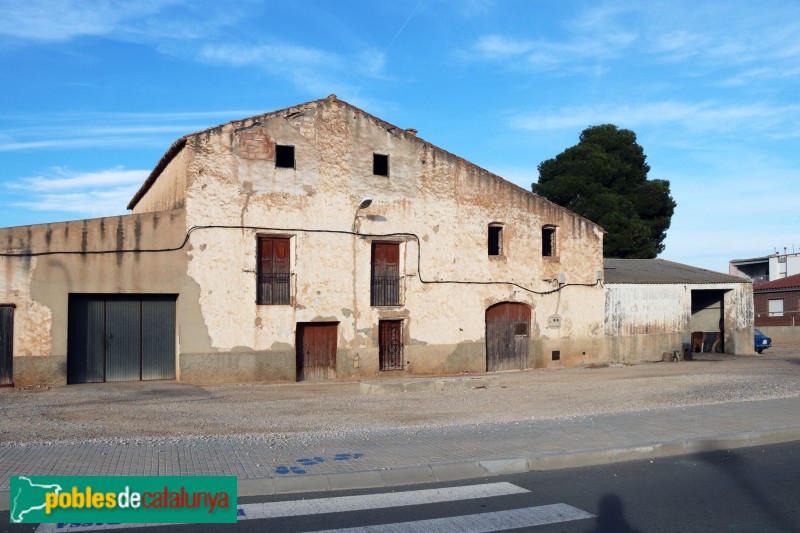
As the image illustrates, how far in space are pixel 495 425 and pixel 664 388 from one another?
23.8ft

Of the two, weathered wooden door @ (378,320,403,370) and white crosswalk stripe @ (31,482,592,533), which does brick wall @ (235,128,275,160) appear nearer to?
weathered wooden door @ (378,320,403,370)

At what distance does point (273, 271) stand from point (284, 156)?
3.21 m

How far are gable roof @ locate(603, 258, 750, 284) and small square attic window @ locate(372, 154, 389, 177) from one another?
954 centimetres

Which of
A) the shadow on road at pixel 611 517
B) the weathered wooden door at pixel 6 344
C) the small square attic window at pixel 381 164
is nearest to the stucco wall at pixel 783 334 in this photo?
the small square attic window at pixel 381 164

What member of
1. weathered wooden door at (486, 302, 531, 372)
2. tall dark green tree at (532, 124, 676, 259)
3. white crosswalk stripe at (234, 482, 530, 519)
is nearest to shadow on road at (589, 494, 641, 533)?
white crosswalk stripe at (234, 482, 530, 519)

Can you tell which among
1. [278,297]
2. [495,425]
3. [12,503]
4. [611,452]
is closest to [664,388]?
[495,425]

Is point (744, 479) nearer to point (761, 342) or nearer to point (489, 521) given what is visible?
point (489, 521)

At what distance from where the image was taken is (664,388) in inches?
653

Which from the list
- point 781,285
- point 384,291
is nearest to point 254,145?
point 384,291

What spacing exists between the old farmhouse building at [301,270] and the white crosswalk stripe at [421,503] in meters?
12.3

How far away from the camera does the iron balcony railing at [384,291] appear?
69.6 ft

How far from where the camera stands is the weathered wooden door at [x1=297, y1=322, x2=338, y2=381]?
2016 cm

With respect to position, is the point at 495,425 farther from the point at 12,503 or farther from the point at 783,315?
the point at 783,315

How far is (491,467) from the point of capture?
8203 mm
